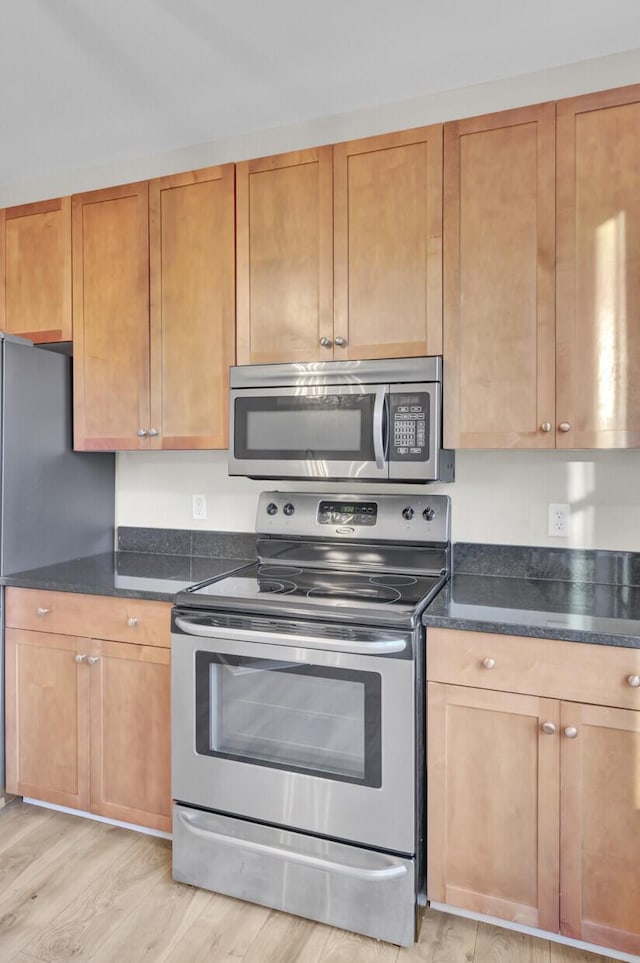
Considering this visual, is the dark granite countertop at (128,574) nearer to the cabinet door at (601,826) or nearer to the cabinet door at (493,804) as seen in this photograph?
the cabinet door at (493,804)

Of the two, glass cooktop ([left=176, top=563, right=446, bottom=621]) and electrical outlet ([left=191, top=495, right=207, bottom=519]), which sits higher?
electrical outlet ([left=191, top=495, right=207, bottom=519])

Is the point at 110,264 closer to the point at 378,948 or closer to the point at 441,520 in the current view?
the point at 441,520

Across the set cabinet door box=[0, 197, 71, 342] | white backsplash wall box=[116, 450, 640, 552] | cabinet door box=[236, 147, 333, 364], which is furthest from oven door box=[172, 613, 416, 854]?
cabinet door box=[0, 197, 71, 342]

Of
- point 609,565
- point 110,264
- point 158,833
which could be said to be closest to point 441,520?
point 609,565

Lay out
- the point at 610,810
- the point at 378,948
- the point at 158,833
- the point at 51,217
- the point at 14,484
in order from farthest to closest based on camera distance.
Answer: the point at 51,217
the point at 14,484
the point at 158,833
the point at 378,948
the point at 610,810

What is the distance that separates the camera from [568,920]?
1.57 meters

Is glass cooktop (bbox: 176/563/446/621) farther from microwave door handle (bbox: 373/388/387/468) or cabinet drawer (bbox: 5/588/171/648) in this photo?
microwave door handle (bbox: 373/388/387/468)

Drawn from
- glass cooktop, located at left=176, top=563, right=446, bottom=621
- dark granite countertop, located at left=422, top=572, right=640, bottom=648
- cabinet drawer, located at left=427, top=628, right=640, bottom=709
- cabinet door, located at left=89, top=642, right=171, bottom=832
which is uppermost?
glass cooktop, located at left=176, top=563, right=446, bottom=621

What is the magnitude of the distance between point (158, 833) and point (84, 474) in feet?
4.61

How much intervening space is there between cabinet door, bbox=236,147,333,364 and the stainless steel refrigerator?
0.81 metres

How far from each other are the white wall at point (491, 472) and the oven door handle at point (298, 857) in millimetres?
1066

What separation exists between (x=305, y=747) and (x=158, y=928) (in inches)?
25.7

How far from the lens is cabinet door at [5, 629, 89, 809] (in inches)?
83.3

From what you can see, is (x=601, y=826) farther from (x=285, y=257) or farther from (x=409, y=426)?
(x=285, y=257)
